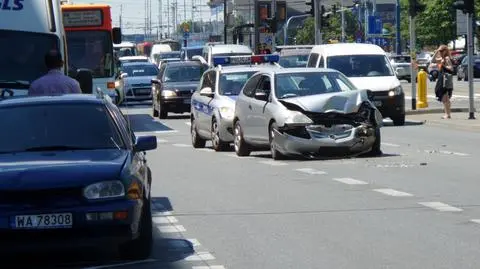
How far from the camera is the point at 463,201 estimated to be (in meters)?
14.1

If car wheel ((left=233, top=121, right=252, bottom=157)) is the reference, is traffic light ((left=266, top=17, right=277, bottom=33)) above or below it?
above

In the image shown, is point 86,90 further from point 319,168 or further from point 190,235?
point 190,235

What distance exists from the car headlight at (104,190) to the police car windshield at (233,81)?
15.2 meters

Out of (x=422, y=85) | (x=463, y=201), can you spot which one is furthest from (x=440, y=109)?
(x=463, y=201)

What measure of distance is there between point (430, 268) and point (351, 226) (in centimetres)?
258

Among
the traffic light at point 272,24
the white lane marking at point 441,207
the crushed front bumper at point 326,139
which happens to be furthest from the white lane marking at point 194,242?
the traffic light at point 272,24

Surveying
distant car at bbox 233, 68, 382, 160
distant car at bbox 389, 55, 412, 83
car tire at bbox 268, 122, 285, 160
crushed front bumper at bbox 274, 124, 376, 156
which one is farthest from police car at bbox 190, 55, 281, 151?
distant car at bbox 389, 55, 412, 83

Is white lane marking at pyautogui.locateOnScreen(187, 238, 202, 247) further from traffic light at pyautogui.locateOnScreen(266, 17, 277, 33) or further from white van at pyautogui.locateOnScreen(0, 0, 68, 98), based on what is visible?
traffic light at pyautogui.locateOnScreen(266, 17, 277, 33)

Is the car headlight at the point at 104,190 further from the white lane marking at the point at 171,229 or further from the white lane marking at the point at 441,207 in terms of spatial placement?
the white lane marking at the point at 441,207

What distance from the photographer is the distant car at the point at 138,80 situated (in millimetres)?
52062

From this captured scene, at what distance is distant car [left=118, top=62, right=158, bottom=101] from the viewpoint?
52062mm

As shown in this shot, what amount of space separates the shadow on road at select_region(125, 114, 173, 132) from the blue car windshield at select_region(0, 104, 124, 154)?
21.8m

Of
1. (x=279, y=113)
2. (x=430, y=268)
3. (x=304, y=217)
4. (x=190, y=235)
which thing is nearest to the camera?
(x=430, y=268)

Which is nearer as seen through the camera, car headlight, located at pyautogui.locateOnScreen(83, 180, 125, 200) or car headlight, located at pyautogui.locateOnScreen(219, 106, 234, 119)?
car headlight, located at pyautogui.locateOnScreen(83, 180, 125, 200)
